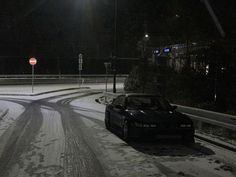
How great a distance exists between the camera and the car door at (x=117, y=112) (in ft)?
46.5

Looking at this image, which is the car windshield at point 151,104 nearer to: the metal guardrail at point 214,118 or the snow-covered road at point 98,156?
the snow-covered road at point 98,156

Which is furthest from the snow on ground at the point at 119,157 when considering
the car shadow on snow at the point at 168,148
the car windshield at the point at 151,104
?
the car windshield at the point at 151,104

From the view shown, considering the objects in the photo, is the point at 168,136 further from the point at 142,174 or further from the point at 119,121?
the point at 142,174

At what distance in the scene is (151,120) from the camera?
1254 cm

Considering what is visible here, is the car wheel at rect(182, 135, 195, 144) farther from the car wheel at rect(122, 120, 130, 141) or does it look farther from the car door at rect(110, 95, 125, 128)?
the car door at rect(110, 95, 125, 128)

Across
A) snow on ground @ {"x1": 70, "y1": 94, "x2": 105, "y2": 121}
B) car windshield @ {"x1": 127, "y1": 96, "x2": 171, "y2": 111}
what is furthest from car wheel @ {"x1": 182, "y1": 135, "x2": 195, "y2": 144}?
snow on ground @ {"x1": 70, "y1": 94, "x2": 105, "y2": 121}

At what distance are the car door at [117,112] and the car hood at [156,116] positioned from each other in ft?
2.59

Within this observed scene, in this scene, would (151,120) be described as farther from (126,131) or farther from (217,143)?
(217,143)

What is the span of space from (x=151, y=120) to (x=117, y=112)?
7.40ft

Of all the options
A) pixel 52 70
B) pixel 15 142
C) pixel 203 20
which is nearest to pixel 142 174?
pixel 15 142

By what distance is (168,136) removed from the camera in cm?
1244

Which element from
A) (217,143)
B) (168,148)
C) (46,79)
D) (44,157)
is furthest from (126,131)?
(46,79)

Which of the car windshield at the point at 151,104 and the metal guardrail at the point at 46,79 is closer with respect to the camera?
the car windshield at the point at 151,104

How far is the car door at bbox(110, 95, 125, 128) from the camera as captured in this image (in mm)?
14172
